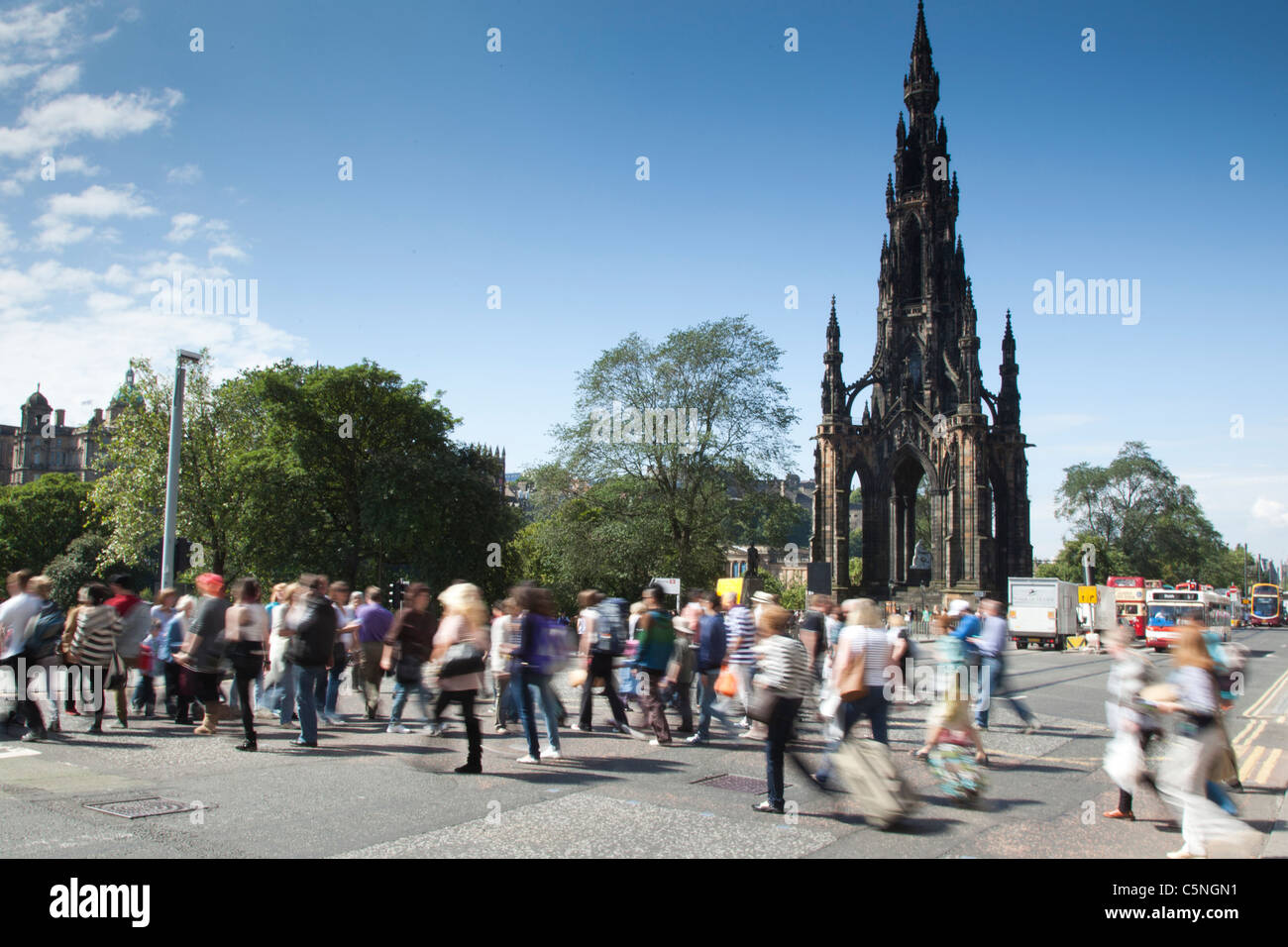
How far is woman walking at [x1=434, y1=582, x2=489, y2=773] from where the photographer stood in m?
8.50

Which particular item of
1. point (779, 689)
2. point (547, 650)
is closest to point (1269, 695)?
point (779, 689)

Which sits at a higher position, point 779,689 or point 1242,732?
point 779,689

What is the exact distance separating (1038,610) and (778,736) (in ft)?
115

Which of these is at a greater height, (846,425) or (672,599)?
(846,425)

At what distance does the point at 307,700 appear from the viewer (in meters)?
9.84

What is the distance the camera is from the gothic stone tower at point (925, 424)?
198 feet

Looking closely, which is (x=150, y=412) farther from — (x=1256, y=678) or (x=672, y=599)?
(x=1256, y=678)

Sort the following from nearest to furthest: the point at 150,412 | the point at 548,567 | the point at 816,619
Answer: the point at 816,619
the point at 150,412
the point at 548,567

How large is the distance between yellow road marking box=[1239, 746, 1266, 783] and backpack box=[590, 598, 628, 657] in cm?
671

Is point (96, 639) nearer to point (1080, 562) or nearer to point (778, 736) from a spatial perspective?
point (778, 736)
